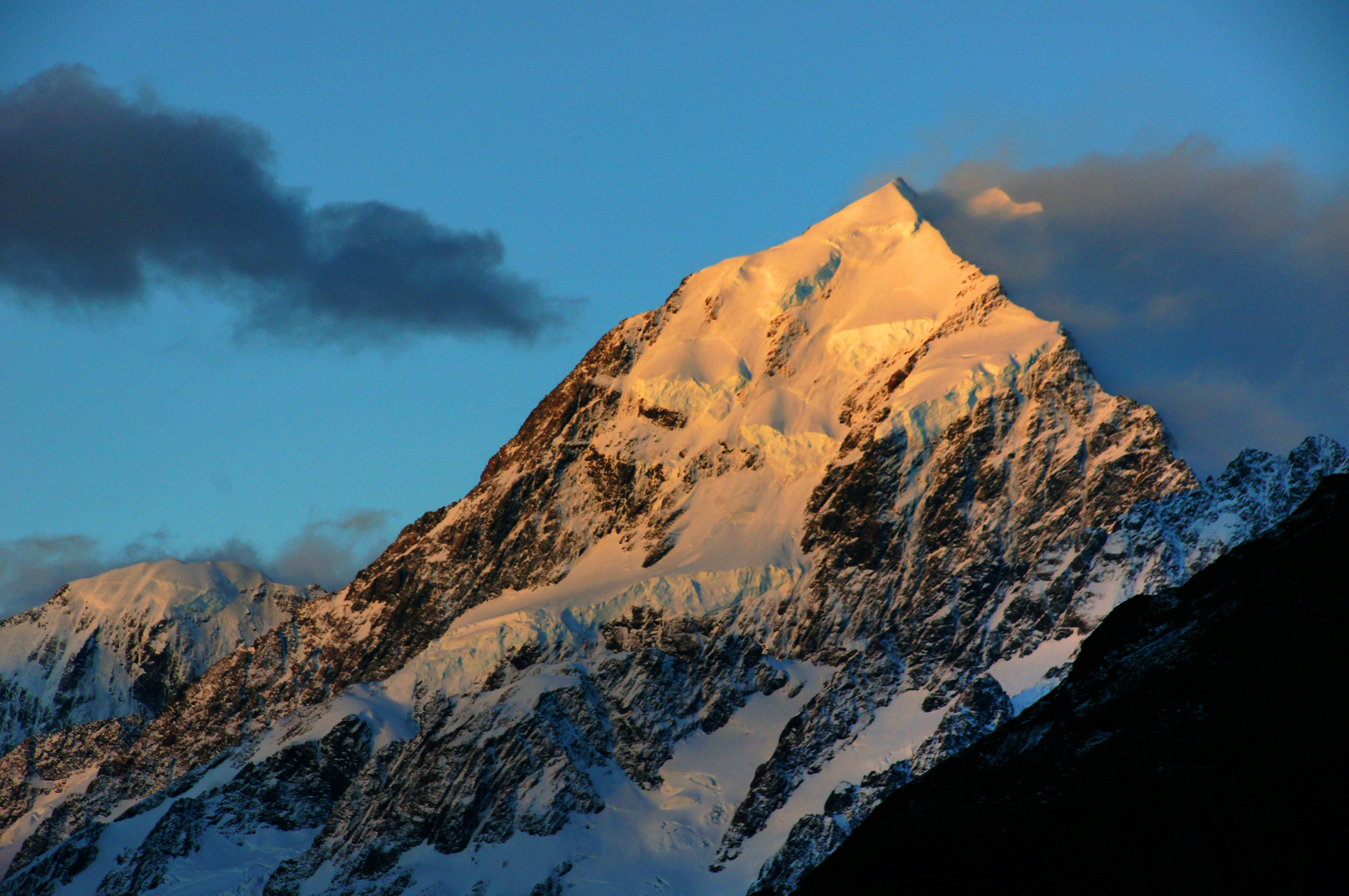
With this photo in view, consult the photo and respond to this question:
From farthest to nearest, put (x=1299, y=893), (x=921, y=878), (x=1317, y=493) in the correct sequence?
1. (x=1317, y=493)
2. (x=921, y=878)
3. (x=1299, y=893)

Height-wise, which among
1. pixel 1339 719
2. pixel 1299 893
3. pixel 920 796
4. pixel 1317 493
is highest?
pixel 1317 493

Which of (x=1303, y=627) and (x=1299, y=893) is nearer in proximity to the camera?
(x=1299, y=893)

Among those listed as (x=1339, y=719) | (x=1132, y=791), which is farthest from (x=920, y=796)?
(x=1339, y=719)

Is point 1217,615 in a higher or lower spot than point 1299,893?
higher

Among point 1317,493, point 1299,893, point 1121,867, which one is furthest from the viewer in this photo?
point 1317,493

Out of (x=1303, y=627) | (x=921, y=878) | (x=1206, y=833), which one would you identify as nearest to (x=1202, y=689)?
(x=1303, y=627)

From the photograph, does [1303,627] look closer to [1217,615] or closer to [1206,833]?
[1217,615]
